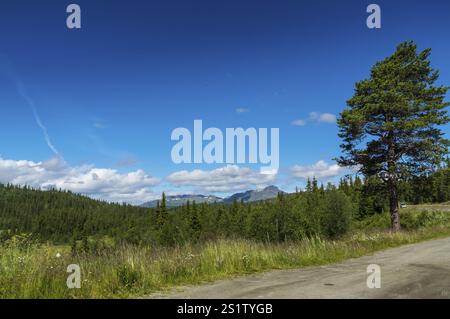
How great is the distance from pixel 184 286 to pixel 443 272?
6.45m

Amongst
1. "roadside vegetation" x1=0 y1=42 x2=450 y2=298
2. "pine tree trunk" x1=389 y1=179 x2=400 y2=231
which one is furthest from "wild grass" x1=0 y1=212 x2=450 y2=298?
"pine tree trunk" x1=389 y1=179 x2=400 y2=231

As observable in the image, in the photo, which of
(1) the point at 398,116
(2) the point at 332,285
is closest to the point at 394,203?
(1) the point at 398,116

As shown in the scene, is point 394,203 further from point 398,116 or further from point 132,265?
point 132,265

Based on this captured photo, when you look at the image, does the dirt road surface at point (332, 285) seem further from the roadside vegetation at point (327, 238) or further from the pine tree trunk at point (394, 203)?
the pine tree trunk at point (394, 203)

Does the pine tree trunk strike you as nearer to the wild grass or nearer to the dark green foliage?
the dark green foliage

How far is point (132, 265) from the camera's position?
26.5ft

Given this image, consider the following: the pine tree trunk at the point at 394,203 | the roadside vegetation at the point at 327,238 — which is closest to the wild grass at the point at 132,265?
the roadside vegetation at the point at 327,238

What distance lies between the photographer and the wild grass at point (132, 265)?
22.7ft

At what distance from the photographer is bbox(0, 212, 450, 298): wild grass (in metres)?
6.91
